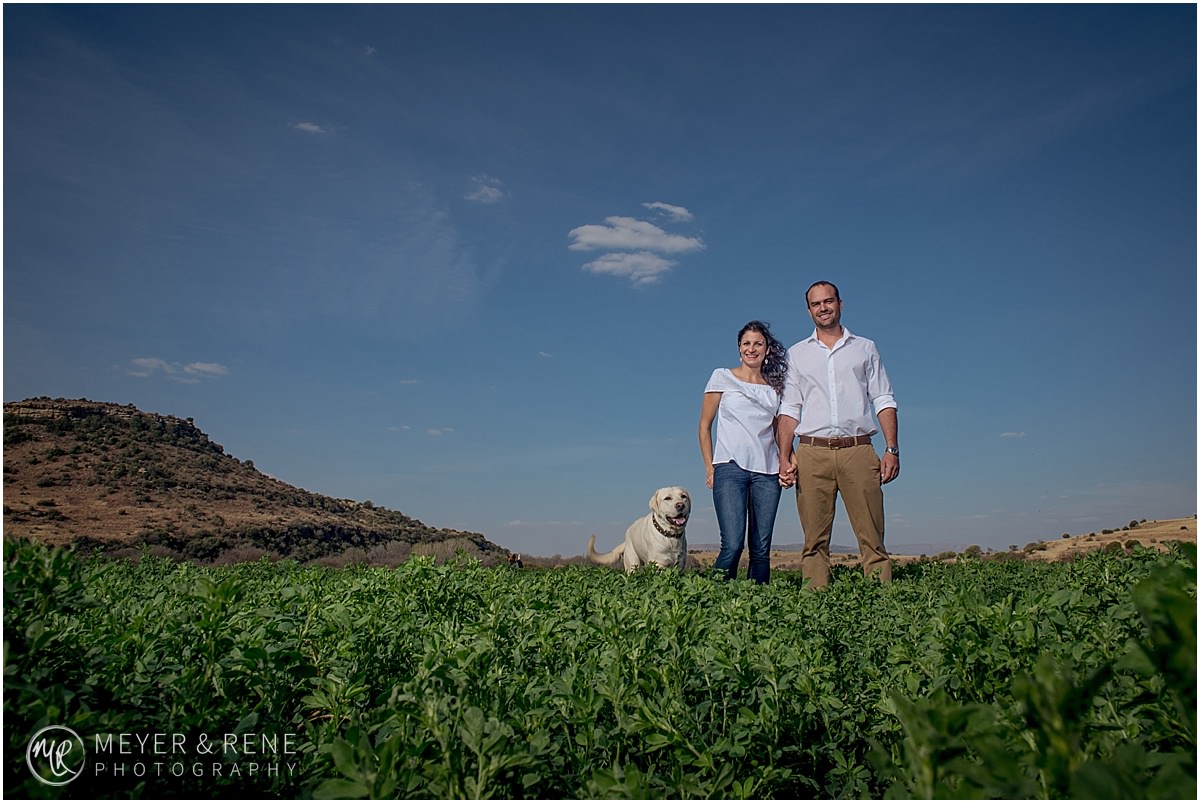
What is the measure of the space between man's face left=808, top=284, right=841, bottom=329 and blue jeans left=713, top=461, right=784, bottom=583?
6.51ft

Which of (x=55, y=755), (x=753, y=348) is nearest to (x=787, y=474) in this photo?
(x=753, y=348)

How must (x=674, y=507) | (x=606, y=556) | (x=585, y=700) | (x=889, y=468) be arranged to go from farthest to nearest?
(x=606, y=556)
(x=674, y=507)
(x=889, y=468)
(x=585, y=700)

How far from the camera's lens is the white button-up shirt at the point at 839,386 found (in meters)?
9.08

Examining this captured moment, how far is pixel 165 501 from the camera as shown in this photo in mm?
21219

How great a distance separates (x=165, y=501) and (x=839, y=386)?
19285 millimetres

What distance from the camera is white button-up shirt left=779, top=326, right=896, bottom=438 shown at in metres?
9.08

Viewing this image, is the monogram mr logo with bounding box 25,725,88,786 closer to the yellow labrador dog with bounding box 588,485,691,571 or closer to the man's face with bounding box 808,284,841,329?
the man's face with bounding box 808,284,841,329

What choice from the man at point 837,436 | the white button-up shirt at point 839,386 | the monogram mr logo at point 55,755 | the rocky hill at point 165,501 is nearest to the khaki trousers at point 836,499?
the man at point 837,436

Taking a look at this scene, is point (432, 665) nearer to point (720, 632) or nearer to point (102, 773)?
point (102, 773)

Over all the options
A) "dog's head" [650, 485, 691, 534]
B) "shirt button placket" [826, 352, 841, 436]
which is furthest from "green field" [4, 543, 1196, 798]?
"dog's head" [650, 485, 691, 534]

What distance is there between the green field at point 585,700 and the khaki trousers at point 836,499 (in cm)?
452

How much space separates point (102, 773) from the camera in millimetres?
2729

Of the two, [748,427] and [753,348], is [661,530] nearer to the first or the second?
[748,427]

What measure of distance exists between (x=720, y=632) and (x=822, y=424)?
19.2 feet
